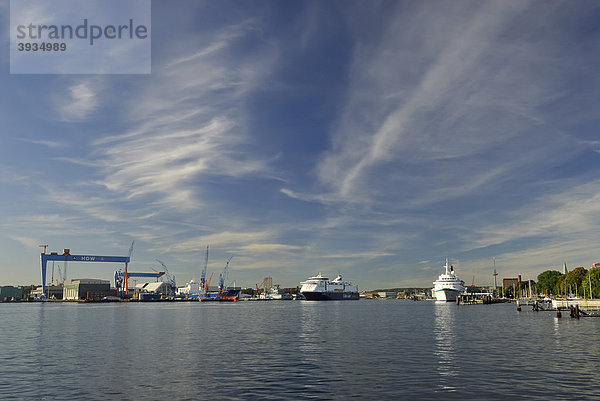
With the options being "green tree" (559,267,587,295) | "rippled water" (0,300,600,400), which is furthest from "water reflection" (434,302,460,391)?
"green tree" (559,267,587,295)

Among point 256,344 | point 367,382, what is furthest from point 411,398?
point 256,344

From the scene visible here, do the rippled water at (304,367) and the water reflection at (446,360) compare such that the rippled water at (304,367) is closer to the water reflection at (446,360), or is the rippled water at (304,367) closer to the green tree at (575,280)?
the water reflection at (446,360)

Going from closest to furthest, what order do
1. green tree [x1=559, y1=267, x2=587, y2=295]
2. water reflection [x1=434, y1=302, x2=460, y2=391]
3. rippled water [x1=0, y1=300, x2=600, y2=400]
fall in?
rippled water [x1=0, y1=300, x2=600, y2=400] → water reflection [x1=434, y1=302, x2=460, y2=391] → green tree [x1=559, y1=267, x2=587, y2=295]

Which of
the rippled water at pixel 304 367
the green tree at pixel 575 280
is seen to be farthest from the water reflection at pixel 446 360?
the green tree at pixel 575 280

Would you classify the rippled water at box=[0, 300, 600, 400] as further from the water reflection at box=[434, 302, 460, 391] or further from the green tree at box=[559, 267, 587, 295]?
the green tree at box=[559, 267, 587, 295]

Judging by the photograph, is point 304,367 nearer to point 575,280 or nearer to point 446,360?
point 446,360

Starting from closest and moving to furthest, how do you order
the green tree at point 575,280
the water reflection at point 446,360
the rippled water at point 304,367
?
the rippled water at point 304,367 → the water reflection at point 446,360 → the green tree at point 575,280

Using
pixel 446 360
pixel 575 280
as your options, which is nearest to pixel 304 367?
pixel 446 360

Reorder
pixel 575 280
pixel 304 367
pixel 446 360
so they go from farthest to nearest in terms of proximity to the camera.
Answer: pixel 575 280 < pixel 446 360 < pixel 304 367

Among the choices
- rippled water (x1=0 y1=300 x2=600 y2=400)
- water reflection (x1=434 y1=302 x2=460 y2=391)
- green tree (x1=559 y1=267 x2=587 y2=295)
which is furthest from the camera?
green tree (x1=559 y1=267 x2=587 y2=295)

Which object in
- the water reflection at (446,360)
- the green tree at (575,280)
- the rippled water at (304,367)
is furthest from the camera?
the green tree at (575,280)

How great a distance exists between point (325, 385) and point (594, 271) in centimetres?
13837

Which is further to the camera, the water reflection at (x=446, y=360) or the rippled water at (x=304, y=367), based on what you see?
the water reflection at (x=446, y=360)

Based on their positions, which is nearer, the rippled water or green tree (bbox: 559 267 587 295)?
the rippled water
